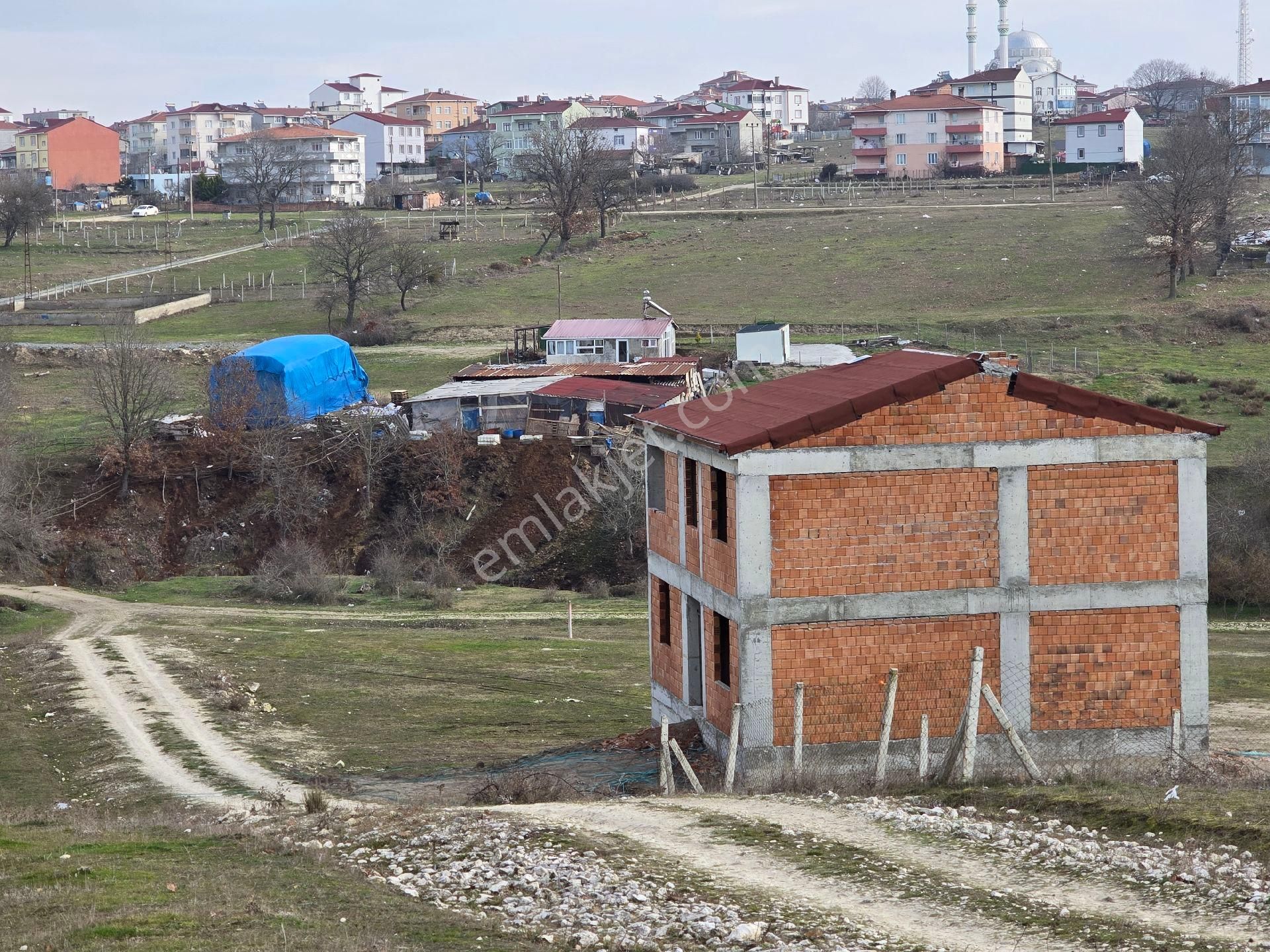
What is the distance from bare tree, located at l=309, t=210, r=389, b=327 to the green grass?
51.9 m

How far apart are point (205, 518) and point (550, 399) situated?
10.4 metres

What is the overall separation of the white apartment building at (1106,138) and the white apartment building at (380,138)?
55.4 meters

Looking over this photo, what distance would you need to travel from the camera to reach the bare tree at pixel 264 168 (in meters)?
Answer: 99.8

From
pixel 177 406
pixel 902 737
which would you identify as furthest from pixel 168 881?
pixel 177 406

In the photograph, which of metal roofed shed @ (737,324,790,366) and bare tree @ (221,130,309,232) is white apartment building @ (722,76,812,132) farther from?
metal roofed shed @ (737,324,790,366)

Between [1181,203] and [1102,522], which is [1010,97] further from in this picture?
[1102,522]

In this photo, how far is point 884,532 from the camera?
1758 centimetres

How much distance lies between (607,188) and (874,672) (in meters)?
67.3

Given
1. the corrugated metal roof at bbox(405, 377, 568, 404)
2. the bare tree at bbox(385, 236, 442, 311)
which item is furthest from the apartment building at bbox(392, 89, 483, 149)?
the corrugated metal roof at bbox(405, 377, 568, 404)

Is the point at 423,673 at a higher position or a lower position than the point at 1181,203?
lower

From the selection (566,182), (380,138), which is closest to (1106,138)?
(566,182)

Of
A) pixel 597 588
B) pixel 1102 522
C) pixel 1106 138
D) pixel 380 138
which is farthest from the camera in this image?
pixel 380 138

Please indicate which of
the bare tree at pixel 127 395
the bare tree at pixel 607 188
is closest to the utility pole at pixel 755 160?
the bare tree at pixel 607 188

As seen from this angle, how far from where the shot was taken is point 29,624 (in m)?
32.4
